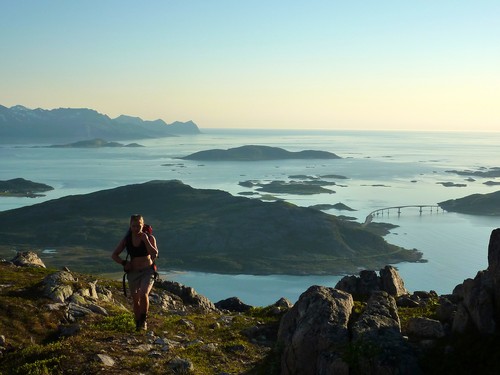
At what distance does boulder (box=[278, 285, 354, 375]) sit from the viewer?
12.2 meters

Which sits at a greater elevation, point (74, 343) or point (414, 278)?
point (74, 343)

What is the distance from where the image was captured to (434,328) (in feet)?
44.3

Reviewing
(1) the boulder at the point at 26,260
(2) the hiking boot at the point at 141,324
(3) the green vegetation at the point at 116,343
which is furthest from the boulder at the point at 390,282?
(1) the boulder at the point at 26,260

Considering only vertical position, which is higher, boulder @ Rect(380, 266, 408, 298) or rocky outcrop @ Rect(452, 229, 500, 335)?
rocky outcrop @ Rect(452, 229, 500, 335)

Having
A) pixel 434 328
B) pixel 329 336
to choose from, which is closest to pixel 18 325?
pixel 329 336

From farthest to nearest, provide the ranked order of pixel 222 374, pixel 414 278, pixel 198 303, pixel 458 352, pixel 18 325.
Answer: pixel 414 278 < pixel 198 303 < pixel 18 325 < pixel 222 374 < pixel 458 352

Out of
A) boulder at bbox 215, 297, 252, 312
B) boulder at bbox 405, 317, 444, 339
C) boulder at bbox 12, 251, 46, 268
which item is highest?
boulder at bbox 405, 317, 444, 339

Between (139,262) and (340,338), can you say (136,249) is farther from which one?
(340,338)

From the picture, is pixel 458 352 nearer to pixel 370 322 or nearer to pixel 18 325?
pixel 370 322

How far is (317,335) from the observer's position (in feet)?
42.3

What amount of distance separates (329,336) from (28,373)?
24.2 ft

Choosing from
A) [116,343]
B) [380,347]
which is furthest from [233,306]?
[380,347]

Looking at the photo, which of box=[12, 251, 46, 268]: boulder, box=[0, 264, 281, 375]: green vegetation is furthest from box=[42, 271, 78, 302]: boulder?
box=[12, 251, 46, 268]: boulder

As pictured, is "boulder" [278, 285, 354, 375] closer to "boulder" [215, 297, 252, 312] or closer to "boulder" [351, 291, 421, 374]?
"boulder" [351, 291, 421, 374]
